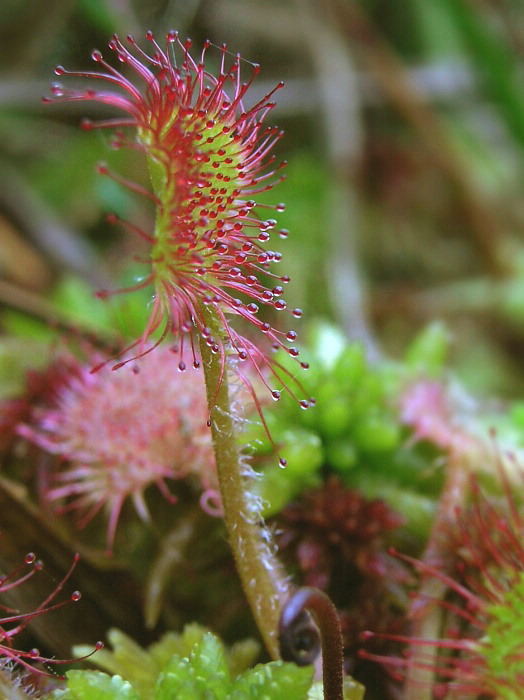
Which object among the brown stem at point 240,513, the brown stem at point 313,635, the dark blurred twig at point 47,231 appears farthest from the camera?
the dark blurred twig at point 47,231

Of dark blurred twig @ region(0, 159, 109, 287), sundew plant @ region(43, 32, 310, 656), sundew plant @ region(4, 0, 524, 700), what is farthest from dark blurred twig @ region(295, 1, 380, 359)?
sundew plant @ region(43, 32, 310, 656)

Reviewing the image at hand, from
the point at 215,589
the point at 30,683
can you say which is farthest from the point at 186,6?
the point at 30,683

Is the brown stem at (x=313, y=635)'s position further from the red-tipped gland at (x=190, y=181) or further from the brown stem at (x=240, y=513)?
the red-tipped gland at (x=190, y=181)

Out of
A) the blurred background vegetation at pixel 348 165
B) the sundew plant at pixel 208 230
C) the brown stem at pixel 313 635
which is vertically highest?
the blurred background vegetation at pixel 348 165

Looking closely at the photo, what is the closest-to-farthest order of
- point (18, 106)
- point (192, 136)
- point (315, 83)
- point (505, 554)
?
1. point (192, 136)
2. point (505, 554)
3. point (18, 106)
4. point (315, 83)

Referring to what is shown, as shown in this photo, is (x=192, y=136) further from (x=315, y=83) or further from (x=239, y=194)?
(x=315, y=83)

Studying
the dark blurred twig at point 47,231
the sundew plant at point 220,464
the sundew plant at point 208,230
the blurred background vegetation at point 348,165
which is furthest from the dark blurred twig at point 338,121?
the sundew plant at point 208,230

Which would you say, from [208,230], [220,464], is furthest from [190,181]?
[220,464]
